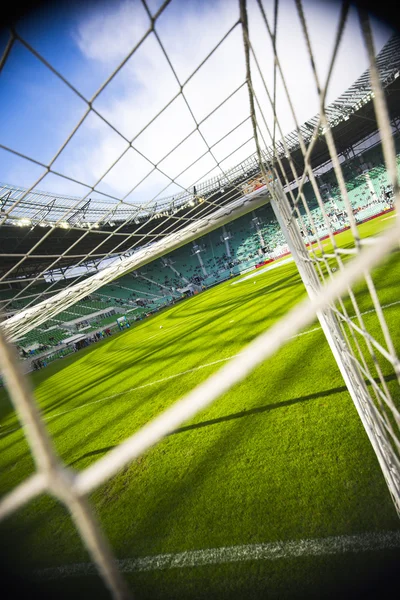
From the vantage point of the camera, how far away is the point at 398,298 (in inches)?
170

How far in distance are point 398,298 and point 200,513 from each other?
13.6 feet

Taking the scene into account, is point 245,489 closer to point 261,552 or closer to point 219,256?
point 261,552

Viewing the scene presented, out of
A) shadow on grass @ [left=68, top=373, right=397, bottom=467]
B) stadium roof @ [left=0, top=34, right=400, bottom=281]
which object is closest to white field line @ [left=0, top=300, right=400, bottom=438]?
shadow on grass @ [left=68, top=373, right=397, bottom=467]

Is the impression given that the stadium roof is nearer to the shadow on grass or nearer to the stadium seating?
the stadium seating

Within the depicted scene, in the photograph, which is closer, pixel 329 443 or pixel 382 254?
pixel 382 254

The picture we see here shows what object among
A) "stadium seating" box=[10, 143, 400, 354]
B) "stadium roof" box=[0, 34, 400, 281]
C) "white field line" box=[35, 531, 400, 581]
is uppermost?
"stadium roof" box=[0, 34, 400, 281]

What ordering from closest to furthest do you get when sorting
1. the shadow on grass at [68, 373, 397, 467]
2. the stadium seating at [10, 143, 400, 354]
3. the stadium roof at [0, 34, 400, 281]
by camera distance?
the shadow on grass at [68, 373, 397, 467] → the stadium roof at [0, 34, 400, 281] → the stadium seating at [10, 143, 400, 354]

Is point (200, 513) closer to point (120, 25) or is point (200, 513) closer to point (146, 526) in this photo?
point (146, 526)

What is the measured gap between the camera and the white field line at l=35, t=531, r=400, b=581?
156 cm

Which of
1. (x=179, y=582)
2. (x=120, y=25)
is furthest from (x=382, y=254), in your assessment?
(x=179, y=582)

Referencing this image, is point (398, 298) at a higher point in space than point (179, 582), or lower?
higher

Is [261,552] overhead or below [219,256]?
below

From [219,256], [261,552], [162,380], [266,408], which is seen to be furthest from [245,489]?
[219,256]

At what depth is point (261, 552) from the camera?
5.72 feet
